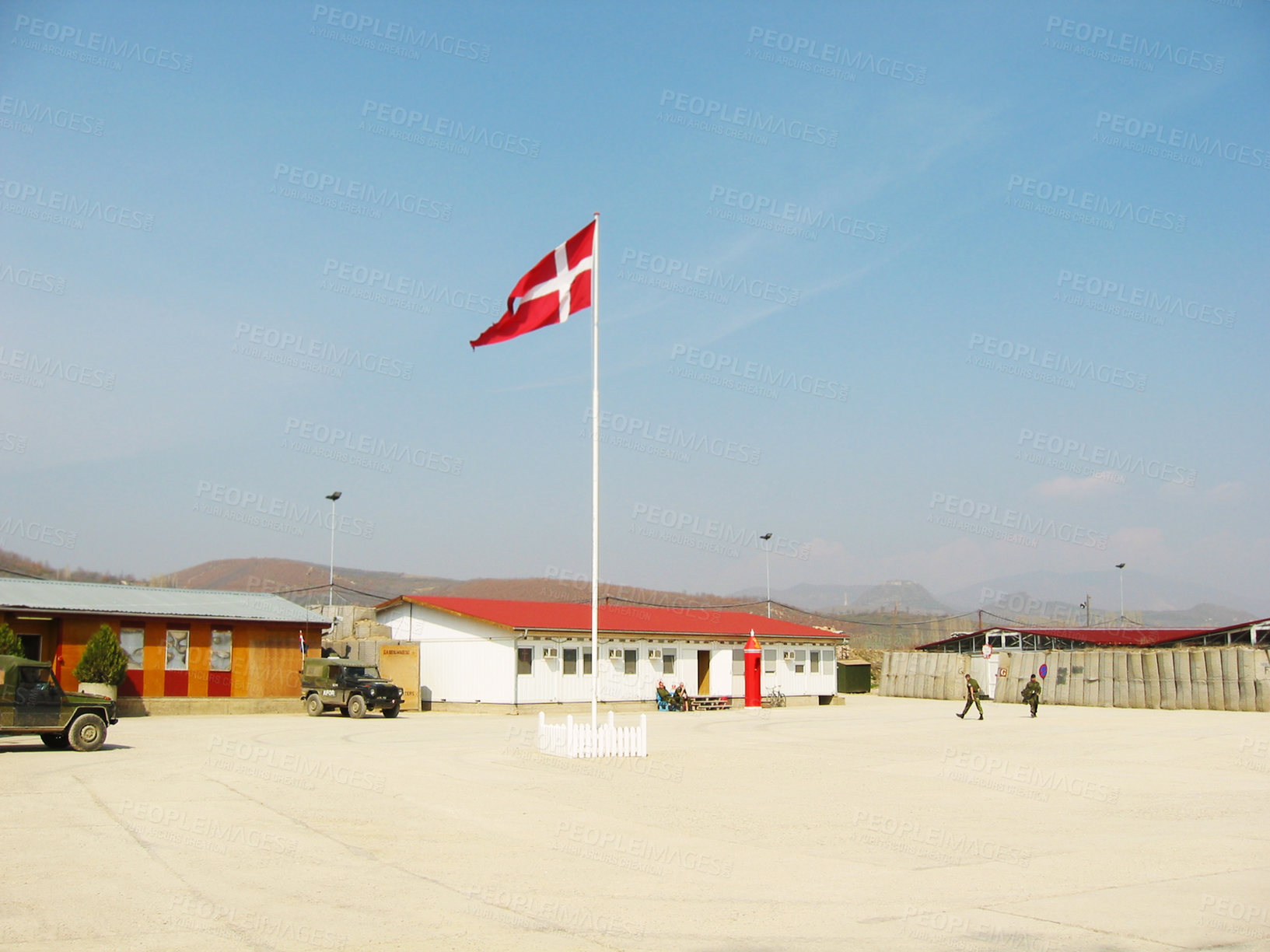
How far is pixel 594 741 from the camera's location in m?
22.5

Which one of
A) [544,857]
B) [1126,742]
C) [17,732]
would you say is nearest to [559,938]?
[544,857]

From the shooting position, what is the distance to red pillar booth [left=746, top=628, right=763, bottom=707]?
147 feet

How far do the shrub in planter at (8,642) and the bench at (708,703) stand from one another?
2390cm

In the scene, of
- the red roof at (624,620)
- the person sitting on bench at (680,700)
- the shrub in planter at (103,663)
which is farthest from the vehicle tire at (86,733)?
the person sitting on bench at (680,700)

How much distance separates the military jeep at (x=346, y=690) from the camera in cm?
3566

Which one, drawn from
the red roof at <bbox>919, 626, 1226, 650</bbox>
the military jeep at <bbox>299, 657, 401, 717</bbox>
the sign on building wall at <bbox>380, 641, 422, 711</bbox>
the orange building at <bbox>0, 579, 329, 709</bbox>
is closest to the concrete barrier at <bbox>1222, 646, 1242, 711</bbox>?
the red roof at <bbox>919, 626, 1226, 650</bbox>

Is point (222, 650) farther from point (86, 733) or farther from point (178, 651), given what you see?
point (86, 733)

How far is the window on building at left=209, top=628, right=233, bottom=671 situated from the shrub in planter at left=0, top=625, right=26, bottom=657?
21.5ft

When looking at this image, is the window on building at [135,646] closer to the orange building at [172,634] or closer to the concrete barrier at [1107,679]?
the orange building at [172,634]

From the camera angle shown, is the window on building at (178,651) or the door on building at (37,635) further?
the window on building at (178,651)

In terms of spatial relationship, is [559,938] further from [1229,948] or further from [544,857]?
[1229,948]

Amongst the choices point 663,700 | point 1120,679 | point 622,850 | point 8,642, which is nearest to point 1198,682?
point 1120,679

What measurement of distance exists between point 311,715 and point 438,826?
80.8 feet

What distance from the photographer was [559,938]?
8.47 m
